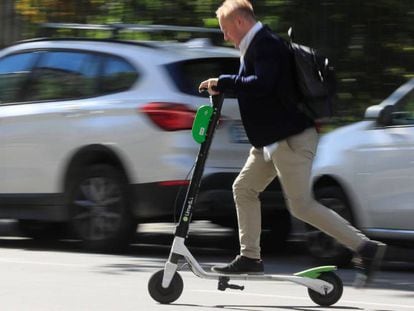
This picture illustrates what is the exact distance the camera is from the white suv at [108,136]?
906 cm

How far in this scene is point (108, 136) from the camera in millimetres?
9352

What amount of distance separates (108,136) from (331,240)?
2.12 meters

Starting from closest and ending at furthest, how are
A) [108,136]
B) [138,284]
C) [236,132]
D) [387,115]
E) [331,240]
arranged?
[138,284]
[387,115]
[331,240]
[236,132]
[108,136]

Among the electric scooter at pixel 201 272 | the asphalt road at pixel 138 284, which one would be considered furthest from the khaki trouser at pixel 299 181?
the asphalt road at pixel 138 284

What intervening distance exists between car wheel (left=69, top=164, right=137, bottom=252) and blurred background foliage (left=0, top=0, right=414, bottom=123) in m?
2.83

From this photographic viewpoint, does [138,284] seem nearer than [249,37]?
No

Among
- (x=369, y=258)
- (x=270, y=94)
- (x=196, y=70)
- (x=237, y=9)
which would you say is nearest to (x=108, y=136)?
(x=196, y=70)

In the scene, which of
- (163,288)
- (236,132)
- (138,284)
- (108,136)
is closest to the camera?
(163,288)

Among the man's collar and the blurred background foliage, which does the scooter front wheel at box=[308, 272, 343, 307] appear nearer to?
the man's collar

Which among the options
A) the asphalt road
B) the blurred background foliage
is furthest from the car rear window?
the blurred background foliage

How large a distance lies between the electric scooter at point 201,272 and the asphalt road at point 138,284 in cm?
11

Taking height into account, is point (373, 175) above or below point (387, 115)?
below

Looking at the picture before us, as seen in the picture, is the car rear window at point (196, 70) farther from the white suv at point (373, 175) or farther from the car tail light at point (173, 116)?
the white suv at point (373, 175)

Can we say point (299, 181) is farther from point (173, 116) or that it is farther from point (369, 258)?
point (173, 116)
